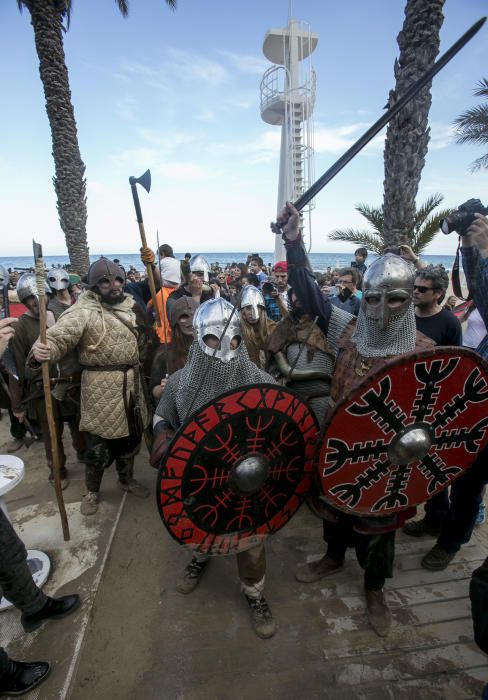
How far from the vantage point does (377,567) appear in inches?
72.3

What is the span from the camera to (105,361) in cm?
268

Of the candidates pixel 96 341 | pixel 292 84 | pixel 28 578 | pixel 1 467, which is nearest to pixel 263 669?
pixel 28 578

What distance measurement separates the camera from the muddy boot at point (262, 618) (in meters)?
1.82

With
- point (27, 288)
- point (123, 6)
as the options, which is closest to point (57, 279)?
point (27, 288)

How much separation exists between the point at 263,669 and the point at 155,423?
1.31 meters

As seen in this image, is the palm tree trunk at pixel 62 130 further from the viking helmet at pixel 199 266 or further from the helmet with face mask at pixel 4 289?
the helmet with face mask at pixel 4 289

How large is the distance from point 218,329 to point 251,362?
11.5 inches

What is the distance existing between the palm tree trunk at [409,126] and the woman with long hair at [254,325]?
3.40 meters

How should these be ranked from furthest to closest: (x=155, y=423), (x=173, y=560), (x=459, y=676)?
(x=173, y=560) < (x=155, y=423) < (x=459, y=676)

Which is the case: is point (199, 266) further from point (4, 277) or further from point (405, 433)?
point (405, 433)

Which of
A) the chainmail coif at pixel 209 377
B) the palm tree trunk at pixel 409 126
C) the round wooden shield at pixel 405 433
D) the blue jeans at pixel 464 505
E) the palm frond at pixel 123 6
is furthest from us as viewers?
the palm frond at pixel 123 6

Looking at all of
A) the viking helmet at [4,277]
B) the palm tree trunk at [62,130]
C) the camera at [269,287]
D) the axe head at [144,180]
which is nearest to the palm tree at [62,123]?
the palm tree trunk at [62,130]

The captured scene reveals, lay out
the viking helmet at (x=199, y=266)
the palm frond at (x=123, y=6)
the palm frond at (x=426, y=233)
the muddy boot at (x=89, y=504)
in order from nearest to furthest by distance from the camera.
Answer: the muddy boot at (x=89, y=504) < the viking helmet at (x=199, y=266) < the palm frond at (x=426, y=233) < the palm frond at (x=123, y=6)

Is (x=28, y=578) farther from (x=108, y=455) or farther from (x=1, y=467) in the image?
(x=108, y=455)
